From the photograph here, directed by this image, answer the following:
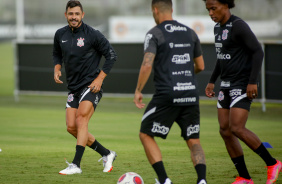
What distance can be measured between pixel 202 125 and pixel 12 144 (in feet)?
15.3

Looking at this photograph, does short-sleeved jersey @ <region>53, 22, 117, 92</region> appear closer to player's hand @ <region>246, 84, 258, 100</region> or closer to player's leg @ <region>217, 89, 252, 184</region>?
player's leg @ <region>217, 89, 252, 184</region>

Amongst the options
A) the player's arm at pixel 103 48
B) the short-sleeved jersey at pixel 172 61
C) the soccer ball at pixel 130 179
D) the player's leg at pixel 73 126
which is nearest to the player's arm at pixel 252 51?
the short-sleeved jersey at pixel 172 61

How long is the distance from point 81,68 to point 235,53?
92.9 inches

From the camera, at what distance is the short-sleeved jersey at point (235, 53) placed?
293 inches

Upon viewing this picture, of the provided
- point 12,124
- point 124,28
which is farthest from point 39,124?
point 124,28

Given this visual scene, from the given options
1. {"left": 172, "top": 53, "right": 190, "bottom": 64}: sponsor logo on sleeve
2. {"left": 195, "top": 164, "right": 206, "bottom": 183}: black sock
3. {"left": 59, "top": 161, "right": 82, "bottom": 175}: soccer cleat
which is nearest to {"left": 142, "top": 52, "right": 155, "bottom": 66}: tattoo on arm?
{"left": 172, "top": 53, "right": 190, "bottom": 64}: sponsor logo on sleeve

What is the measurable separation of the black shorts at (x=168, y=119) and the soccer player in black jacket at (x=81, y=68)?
1.98m

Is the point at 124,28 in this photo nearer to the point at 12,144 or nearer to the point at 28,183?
the point at 12,144

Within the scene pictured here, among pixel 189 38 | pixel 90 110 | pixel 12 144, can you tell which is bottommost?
pixel 12 144

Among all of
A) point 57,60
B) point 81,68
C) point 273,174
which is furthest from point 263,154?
point 57,60

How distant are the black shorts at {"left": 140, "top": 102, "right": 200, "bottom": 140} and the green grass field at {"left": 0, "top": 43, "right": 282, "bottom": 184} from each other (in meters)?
1.15

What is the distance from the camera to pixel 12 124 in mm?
14891

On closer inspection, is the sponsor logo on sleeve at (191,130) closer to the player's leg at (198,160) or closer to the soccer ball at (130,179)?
the player's leg at (198,160)

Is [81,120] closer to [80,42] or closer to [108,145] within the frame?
[80,42]
